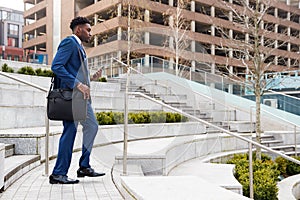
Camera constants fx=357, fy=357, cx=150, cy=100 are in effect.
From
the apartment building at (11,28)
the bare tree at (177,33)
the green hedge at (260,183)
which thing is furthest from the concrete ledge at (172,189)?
the apartment building at (11,28)

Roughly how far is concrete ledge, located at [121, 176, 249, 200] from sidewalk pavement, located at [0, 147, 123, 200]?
0.70 feet

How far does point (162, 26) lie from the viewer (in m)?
24.1

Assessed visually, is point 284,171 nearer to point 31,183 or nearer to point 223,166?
point 223,166

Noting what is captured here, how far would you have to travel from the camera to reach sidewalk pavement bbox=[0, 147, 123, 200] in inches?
125

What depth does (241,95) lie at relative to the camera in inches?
544

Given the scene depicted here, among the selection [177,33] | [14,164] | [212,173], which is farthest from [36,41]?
[14,164]

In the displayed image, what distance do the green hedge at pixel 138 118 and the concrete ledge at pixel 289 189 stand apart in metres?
3.03

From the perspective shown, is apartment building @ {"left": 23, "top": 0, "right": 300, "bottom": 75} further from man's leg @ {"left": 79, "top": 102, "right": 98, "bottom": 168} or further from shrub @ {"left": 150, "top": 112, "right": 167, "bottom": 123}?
man's leg @ {"left": 79, "top": 102, "right": 98, "bottom": 168}

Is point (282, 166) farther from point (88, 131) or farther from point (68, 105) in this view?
point (68, 105)

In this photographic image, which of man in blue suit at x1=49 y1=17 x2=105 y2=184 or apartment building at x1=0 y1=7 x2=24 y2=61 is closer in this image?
man in blue suit at x1=49 y1=17 x2=105 y2=184

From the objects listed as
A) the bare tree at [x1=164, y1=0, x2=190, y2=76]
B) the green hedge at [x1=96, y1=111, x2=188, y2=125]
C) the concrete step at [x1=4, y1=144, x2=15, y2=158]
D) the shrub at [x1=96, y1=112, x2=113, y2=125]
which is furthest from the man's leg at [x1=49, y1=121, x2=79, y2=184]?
the bare tree at [x1=164, y1=0, x2=190, y2=76]

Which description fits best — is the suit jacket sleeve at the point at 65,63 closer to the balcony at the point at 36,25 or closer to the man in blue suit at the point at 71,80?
the man in blue suit at the point at 71,80

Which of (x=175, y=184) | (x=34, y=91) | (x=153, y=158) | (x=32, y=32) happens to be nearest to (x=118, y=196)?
(x=175, y=184)

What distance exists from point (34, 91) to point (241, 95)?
8.77m
